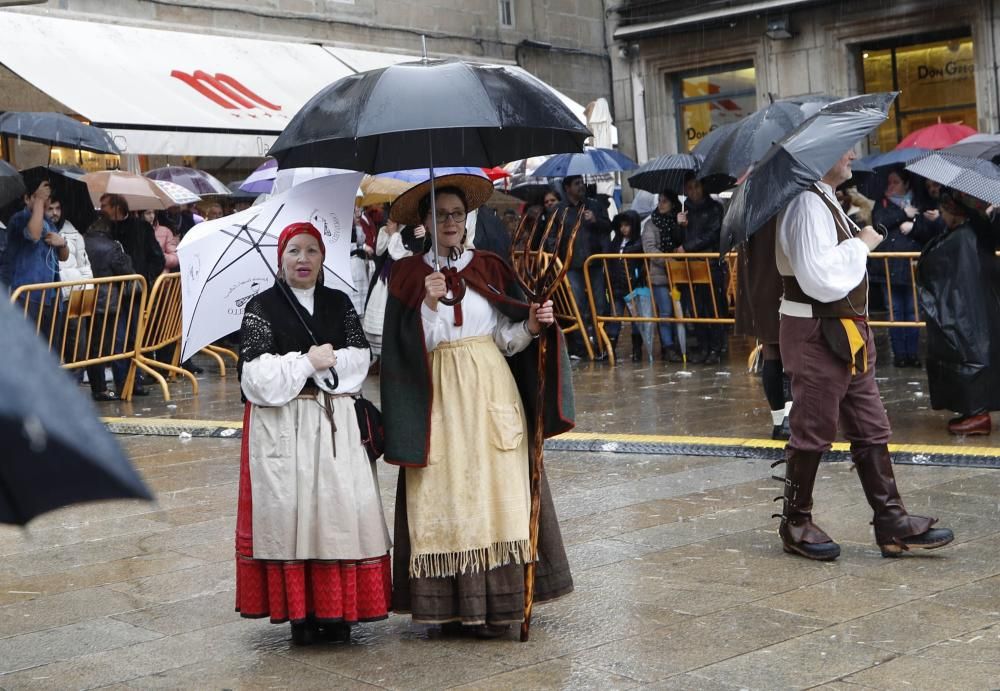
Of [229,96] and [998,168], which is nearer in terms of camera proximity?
[998,168]

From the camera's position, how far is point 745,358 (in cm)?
1402

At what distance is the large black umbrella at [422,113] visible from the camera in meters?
4.84

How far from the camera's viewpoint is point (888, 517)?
588 cm

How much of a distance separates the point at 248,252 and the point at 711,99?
20.6 m

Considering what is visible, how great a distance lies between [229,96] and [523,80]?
631 inches

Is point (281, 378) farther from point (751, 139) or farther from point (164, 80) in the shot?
point (164, 80)

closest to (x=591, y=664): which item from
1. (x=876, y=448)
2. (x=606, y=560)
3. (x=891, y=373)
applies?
(x=606, y=560)

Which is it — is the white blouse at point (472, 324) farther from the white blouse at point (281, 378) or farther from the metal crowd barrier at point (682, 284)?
the metal crowd barrier at point (682, 284)

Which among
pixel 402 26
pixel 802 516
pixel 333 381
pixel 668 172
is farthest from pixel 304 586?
pixel 402 26

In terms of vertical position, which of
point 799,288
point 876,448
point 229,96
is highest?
point 229,96

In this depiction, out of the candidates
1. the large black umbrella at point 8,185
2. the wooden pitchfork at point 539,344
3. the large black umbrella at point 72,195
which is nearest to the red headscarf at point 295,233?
the wooden pitchfork at point 539,344

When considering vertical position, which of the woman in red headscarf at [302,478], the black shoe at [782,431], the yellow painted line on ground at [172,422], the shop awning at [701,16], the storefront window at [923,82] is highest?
the shop awning at [701,16]

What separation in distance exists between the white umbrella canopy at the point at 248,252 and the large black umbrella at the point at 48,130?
8.24 m

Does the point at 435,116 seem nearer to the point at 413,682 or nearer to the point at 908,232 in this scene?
the point at 413,682
